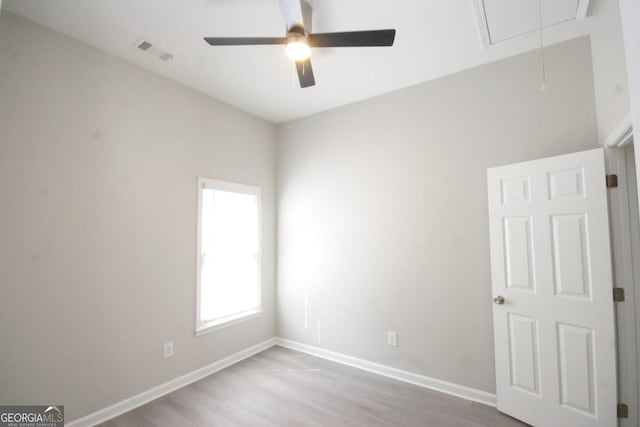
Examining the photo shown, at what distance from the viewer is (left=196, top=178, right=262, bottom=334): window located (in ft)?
10.3

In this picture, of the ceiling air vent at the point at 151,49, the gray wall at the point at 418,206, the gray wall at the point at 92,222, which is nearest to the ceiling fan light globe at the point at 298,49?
the ceiling air vent at the point at 151,49

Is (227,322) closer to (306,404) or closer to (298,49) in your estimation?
(306,404)

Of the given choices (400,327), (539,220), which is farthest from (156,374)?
(539,220)

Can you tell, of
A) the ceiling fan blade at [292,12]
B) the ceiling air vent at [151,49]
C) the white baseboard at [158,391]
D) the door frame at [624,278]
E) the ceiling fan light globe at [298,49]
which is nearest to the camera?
the ceiling fan blade at [292,12]

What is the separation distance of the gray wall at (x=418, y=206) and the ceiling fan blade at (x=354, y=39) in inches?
55.6

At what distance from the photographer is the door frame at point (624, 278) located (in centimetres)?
188

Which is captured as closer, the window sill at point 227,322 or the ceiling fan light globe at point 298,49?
the ceiling fan light globe at point 298,49

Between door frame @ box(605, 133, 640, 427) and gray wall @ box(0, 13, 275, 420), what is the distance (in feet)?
11.3

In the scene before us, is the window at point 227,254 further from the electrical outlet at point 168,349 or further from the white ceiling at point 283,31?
the white ceiling at point 283,31

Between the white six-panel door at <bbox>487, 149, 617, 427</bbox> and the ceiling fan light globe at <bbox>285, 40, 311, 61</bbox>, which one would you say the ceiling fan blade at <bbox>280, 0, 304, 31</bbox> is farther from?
the white six-panel door at <bbox>487, 149, 617, 427</bbox>

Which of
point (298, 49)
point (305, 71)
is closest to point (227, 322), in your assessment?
point (305, 71)

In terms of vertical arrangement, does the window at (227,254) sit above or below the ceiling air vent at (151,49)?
below

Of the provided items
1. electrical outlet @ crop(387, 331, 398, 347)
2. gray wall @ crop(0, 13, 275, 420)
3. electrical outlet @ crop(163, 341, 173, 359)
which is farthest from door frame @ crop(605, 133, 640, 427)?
electrical outlet @ crop(163, 341, 173, 359)

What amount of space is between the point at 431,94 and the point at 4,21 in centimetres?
348
